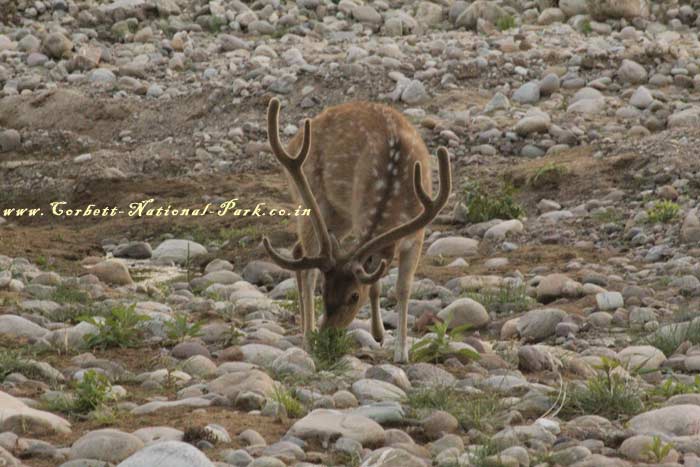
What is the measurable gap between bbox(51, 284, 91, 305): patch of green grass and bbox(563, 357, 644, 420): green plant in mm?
3713

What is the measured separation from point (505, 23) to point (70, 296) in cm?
1108

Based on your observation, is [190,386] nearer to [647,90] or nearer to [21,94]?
[647,90]

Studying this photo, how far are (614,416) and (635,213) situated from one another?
560 cm

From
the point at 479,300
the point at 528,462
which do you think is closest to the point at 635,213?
the point at 479,300

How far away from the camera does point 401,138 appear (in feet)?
28.9

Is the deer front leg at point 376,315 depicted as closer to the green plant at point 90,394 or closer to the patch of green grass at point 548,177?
the green plant at point 90,394

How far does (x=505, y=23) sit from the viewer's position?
19.2 meters

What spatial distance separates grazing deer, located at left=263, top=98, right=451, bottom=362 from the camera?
25.8 ft

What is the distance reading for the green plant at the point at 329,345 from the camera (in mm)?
7734

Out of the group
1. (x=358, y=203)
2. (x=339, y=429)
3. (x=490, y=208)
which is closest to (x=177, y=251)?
(x=490, y=208)

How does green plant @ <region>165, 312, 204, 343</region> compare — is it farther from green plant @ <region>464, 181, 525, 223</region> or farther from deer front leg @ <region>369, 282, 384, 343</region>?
green plant @ <region>464, 181, 525, 223</region>

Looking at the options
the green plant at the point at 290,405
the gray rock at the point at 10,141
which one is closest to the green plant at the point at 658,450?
the green plant at the point at 290,405

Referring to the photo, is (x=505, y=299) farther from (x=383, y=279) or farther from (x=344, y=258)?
(x=344, y=258)

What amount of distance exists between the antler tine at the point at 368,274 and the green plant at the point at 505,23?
38.2ft
